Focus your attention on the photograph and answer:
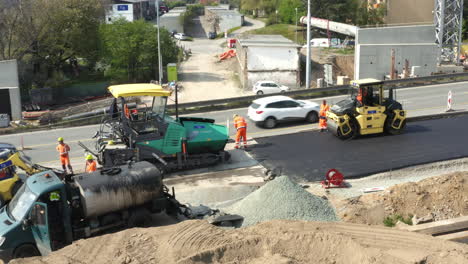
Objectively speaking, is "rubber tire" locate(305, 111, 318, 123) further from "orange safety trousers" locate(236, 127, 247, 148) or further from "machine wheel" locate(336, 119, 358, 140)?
"orange safety trousers" locate(236, 127, 247, 148)

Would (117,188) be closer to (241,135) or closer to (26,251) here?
(26,251)

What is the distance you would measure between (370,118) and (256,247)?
461 inches

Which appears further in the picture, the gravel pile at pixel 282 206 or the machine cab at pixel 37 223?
the gravel pile at pixel 282 206

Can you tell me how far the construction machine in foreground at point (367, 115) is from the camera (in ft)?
65.0

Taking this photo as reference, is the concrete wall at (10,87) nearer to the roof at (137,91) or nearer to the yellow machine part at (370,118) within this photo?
the roof at (137,91)

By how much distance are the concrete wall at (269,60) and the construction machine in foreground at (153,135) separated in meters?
21.2

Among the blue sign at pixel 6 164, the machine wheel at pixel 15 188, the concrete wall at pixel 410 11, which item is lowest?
the machine wheel at pixel 15 188

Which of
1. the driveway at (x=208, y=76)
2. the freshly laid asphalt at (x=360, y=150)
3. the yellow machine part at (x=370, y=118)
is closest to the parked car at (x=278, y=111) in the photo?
the freshly laid asphalt at (x=360, y=150)

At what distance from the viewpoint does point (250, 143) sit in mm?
20391

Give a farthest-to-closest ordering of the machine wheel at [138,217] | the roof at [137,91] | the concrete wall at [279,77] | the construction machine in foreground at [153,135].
Result: the concrete wall at [279,77] < the construction machine in foreground at [153,135] < the roof at [137,91] < the machine wheel at [138,217]

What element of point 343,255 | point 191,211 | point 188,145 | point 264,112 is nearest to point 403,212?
point 343,255

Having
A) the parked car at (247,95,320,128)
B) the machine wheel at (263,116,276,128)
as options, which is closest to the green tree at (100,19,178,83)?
the parked car at (247,95,320,128)

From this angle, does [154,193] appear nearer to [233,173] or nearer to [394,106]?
[233,173]

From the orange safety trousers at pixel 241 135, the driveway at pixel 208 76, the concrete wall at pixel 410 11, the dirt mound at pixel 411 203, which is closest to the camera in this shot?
the dirt mound at pixel 411 203
